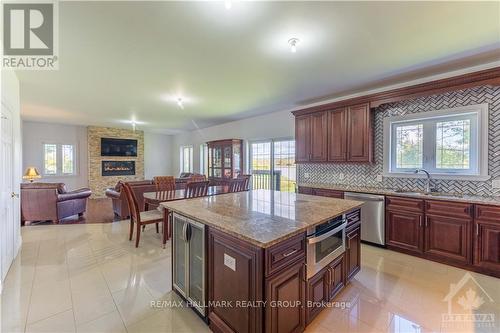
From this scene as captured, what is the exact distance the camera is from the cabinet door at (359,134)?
3.73m

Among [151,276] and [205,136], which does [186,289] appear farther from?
[205,136]

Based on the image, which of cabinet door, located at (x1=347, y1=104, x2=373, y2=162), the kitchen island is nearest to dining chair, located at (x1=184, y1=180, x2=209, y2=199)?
the kitchen island

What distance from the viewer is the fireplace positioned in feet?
28.0

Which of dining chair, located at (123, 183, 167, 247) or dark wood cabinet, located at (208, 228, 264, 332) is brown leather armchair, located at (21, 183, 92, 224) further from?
dark wood cabinet, located at (208, 228, 264, 332)

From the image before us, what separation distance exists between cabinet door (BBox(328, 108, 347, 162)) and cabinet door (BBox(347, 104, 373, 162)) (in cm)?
8

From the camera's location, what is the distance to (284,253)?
1.50 metres

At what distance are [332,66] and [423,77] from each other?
1.55 meters

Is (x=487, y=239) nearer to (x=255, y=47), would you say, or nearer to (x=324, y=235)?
(x=324, y=235)

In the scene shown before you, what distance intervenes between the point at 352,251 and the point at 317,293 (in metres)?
0.78

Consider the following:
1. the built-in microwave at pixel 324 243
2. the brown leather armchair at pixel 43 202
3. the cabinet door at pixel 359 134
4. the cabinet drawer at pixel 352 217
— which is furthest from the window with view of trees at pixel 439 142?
the brown leather armchair at pixel 43 202

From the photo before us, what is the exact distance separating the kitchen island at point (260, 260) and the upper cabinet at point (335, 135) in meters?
1.82

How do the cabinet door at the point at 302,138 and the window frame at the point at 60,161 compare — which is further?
the window frame at the point at 60,161

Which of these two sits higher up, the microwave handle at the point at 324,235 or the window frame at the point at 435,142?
the window frame at the point at 435,142

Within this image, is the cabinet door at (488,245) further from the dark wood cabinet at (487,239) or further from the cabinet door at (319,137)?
the cabinet door at (319,137)
